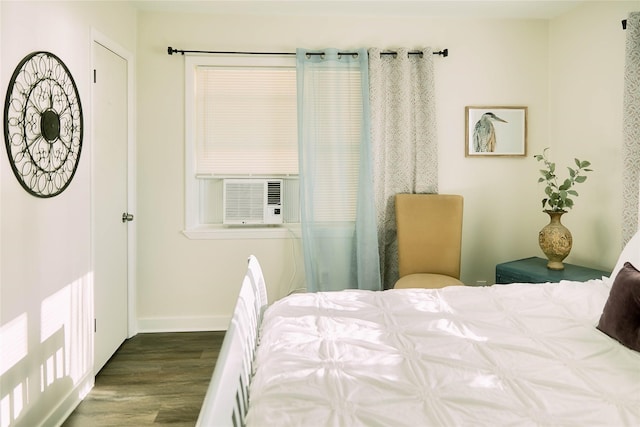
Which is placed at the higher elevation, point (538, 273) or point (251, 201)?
point (251, 201)

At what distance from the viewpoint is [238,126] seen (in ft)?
10.9

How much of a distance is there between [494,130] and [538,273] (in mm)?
1280

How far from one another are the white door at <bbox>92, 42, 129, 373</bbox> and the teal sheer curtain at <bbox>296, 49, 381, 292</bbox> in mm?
1317

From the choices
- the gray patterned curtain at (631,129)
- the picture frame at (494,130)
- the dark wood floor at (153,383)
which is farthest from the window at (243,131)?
the gray patterned curtain at (631,129)

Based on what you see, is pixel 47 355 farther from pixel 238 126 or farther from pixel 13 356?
pixel 238 126

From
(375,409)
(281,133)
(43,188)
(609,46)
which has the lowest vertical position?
(375,409)

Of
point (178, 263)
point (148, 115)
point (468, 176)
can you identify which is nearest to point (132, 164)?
point (148, 115)

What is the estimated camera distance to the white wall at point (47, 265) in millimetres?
1708

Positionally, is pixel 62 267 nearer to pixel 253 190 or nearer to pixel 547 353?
pixel 253 190

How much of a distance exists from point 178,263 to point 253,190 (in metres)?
0.85

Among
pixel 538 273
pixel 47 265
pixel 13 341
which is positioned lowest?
pixel 13 341

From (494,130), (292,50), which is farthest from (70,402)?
(494,130)

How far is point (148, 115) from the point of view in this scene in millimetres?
3203

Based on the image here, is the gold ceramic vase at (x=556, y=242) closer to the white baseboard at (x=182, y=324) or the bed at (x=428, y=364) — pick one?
the bed at (x=428, y=364)
